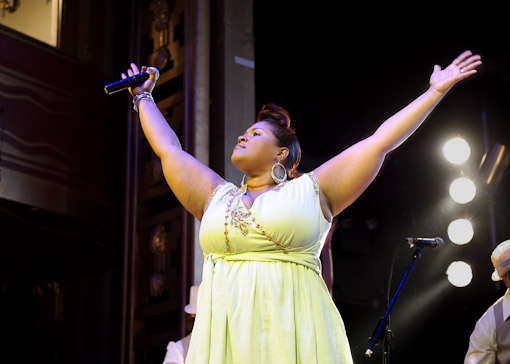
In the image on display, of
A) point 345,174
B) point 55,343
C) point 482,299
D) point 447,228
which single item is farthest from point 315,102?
point 345,174

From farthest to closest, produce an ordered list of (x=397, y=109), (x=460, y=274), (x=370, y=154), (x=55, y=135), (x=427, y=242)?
(x=460, y=274), (x=397, y=109), (x=55, y=135), (x=427, y=242), (x=370, y=154)

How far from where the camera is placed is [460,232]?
6113 mm

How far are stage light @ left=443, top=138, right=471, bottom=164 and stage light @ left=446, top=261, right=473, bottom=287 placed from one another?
88 cm

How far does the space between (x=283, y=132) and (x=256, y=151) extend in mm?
179

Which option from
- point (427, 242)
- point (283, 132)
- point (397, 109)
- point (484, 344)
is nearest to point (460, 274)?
point (397, 109)

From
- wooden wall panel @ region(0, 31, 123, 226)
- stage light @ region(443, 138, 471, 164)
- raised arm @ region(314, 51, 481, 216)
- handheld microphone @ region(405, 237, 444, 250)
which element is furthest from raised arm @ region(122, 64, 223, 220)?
stage light @ region(443, 138, 471, 164)

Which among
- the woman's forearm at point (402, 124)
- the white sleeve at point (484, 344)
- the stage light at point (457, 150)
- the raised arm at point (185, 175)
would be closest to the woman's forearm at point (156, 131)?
the raised arm at point (185, 175)

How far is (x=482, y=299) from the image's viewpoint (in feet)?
20.2

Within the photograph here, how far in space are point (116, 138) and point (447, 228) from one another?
2.93 m

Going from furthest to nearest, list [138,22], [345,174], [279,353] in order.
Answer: [138,22] → [345,174] → [279,353]

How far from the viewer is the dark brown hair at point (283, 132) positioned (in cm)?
260

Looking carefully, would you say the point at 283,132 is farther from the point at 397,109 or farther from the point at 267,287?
the point at 397,109

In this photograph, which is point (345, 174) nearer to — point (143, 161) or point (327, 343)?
point (327, 343)

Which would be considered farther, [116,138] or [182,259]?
[116,138]
